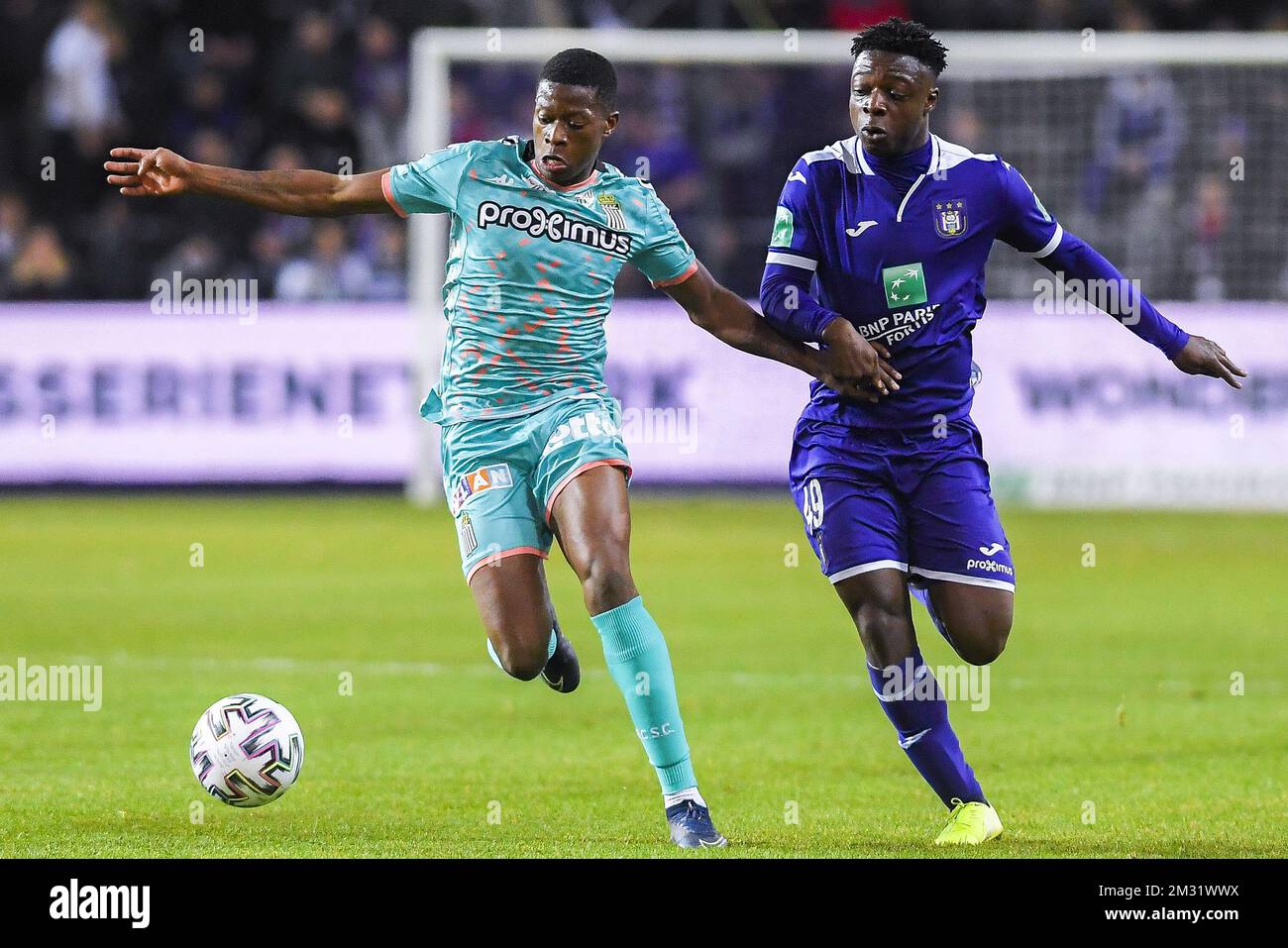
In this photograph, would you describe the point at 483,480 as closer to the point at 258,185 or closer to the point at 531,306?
the point at 531,306

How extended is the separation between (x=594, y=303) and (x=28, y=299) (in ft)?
44.6

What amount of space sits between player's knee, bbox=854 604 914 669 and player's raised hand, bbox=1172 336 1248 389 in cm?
131

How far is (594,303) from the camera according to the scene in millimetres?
6910

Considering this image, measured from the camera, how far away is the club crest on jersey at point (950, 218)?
662cm

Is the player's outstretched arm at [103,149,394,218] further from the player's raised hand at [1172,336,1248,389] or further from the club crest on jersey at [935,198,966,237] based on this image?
the player's raised hand at [1172,336,1248,389]

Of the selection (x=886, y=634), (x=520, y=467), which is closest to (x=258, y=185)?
(x=520, y=467)

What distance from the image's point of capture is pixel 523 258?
22.1 feet

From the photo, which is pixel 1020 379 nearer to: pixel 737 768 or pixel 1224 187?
pixel 1224 187

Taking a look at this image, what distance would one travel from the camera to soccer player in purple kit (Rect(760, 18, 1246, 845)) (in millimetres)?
6438

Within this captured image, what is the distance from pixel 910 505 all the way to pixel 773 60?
476 inches

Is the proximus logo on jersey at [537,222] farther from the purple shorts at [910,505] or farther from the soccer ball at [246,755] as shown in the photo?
the soccer ball at [246,755]

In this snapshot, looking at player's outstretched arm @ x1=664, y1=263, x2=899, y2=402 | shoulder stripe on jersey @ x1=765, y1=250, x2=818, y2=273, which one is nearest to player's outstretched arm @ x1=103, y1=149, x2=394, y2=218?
player's outstretched arm @ x1=664, y1=263, x2=899, y2=402

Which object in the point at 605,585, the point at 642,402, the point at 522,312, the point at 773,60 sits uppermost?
the point at 773,60

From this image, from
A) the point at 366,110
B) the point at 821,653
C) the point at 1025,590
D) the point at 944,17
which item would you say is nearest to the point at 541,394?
the point at 821,653
